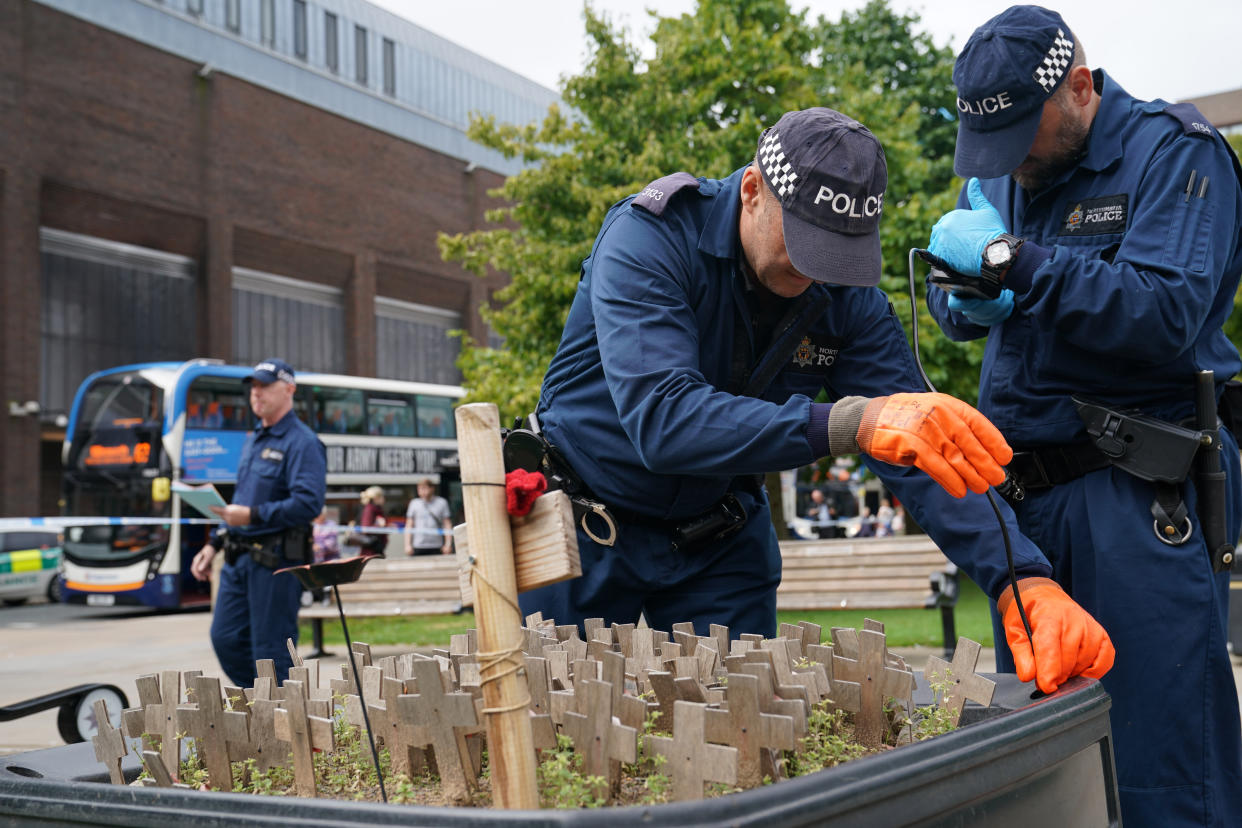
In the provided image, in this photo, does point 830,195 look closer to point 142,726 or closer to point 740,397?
point 740,397

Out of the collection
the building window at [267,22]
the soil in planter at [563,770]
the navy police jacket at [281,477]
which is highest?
the building window at [267,22]

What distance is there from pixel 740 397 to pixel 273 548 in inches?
169

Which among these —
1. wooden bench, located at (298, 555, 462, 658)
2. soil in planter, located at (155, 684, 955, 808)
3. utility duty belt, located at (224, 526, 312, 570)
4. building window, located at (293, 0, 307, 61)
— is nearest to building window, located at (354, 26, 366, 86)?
building window, located at (293, 0, 307, 61)

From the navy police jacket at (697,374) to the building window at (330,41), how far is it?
34469 millimetres

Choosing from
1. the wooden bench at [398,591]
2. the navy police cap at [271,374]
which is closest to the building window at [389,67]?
the wooden bench at [398,591]

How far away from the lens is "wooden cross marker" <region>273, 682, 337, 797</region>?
1.59 m

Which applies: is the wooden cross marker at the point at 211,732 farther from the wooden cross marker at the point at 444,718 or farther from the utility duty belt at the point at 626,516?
the utility duty belt at the point at 626,516

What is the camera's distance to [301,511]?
5668 millimetres

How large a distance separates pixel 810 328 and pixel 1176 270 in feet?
2.45

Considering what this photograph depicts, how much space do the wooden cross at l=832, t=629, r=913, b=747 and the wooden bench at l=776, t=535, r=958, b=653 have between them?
6182mm

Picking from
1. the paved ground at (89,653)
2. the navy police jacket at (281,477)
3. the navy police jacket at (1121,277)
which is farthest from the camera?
the paved ground at (89,653)

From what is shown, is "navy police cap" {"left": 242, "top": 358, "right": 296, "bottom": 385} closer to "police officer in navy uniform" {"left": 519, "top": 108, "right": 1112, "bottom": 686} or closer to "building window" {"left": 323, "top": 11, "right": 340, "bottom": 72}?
"police officer in navy uniform" {"left": 519, "top": 108, "right": 1112, "bottom": 686}

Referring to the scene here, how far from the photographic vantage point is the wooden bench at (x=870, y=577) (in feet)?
25.5

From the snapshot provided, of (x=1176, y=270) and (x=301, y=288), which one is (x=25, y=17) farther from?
(x=1176, y=270)
